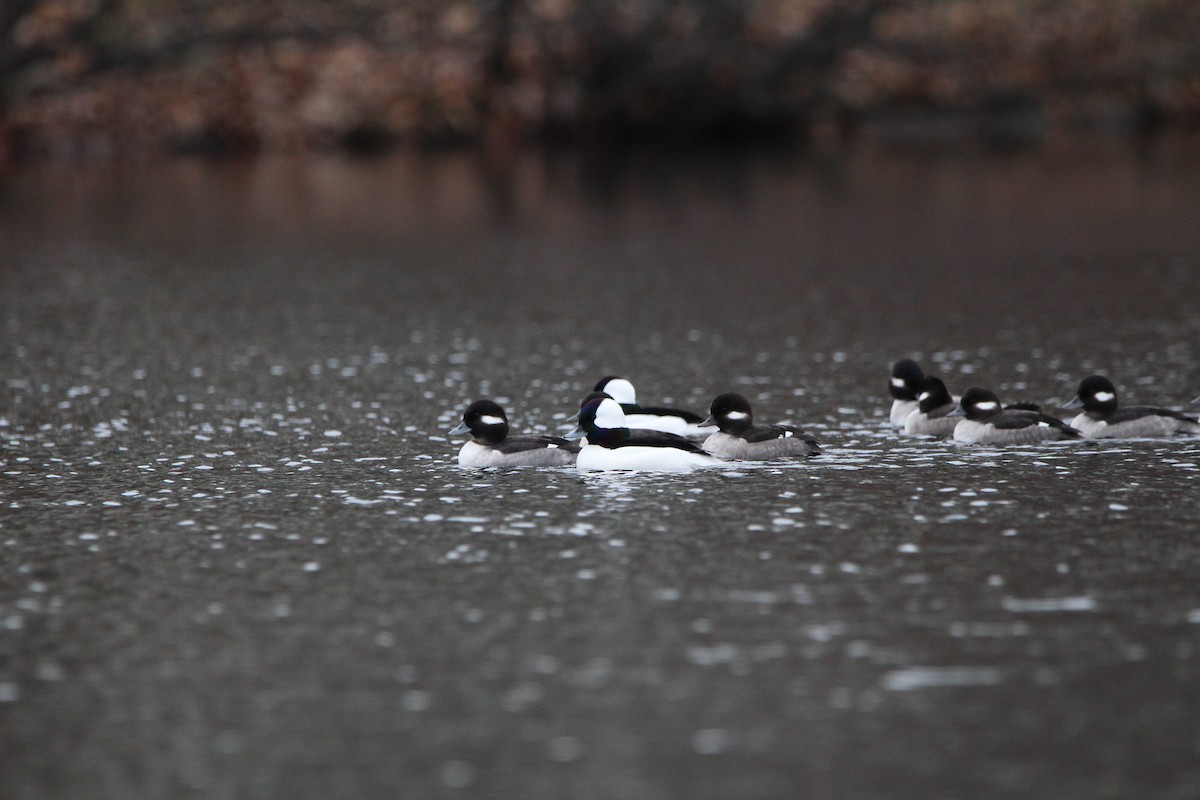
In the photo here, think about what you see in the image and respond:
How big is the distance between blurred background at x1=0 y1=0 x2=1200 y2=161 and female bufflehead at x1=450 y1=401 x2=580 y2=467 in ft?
146

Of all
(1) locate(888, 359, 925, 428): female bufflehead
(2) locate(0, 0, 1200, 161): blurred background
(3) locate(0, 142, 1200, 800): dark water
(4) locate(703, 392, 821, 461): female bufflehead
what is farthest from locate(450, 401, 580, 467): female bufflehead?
(2) locate(0, 0, 1200, 161): blurred background

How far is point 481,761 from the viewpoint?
8.67m

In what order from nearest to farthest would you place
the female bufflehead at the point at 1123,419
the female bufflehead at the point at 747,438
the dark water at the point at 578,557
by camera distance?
1. the dark water at the point at 578,557
2. the female bufflehead at the point at 747,438
3. the female bufflehead at the point at 1123,419

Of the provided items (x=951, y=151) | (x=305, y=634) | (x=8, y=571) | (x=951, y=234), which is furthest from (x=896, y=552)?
(x=951, y=151)

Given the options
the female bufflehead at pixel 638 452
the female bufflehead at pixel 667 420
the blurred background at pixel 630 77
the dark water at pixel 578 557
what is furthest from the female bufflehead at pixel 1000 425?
the blurred background at pixel 630 77

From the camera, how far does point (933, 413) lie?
16438 mm

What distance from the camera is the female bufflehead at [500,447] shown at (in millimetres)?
15266

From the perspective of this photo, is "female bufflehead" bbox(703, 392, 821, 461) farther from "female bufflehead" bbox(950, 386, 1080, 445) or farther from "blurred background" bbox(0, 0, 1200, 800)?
"female bufflehead" bbox(950, 386, 1080, 445)

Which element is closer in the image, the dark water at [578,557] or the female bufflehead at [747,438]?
the dark water at [578,557]

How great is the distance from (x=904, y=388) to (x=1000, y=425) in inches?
62.7

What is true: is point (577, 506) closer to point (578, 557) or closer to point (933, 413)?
point (578, 557)

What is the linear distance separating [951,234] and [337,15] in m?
31.0

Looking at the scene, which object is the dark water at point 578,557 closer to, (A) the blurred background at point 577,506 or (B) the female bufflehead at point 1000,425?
(A) the blurred background at point 577,506

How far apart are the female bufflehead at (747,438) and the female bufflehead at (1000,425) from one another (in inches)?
54.5
